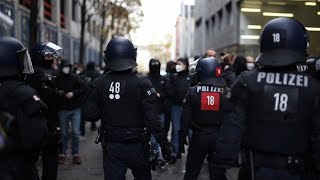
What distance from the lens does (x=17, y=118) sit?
3203 mm

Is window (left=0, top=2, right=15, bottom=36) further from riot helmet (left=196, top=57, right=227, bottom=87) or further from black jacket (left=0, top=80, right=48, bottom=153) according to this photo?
black jacket (left=0, top=80, right=48, bottom=153)

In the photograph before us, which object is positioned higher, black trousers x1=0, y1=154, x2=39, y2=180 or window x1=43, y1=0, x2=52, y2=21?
window x1=43, y1=0, x2=52, y2=21

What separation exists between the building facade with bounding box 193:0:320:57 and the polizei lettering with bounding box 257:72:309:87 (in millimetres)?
8550

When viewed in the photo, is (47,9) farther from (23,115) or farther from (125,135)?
(23,115)

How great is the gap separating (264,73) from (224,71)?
17.5 feet

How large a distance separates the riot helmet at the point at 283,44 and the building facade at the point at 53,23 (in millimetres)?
9726

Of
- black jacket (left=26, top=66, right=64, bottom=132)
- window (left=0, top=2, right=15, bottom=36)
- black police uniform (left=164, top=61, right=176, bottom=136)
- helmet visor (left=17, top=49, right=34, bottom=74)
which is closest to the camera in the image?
helmet visor (left=17, top=49, right=34, bottom=74)

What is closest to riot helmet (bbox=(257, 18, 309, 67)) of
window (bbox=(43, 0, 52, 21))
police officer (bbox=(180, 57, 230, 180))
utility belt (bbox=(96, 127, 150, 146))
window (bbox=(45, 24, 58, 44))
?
utility belt (bbox=(96, 127, 150, 146))

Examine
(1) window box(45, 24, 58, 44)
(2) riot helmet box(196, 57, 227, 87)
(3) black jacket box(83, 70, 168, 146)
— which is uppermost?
(1) window box(45, 24, 58, 44)

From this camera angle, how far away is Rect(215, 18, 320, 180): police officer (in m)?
3.18

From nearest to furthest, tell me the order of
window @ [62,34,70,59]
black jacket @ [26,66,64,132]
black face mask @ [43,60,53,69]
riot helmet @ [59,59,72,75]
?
black jacket @ [26,66,64,132] < black face mask @ [43,60,53,69] < riot helmet @ [59,59,72,75] < window @ [62,34,70,59]

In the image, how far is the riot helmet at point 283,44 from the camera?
324 centimetres

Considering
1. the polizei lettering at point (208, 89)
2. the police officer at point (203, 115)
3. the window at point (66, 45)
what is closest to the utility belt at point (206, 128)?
the police officer at point (203, 115)

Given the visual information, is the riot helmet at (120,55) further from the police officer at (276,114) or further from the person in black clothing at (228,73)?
the person in black clothing at (228,73)
